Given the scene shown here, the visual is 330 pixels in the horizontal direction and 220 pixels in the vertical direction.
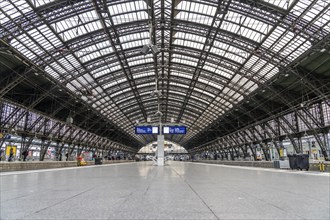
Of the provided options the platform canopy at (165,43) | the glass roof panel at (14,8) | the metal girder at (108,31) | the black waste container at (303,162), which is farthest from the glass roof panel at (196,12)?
the black waste container at (303,162)

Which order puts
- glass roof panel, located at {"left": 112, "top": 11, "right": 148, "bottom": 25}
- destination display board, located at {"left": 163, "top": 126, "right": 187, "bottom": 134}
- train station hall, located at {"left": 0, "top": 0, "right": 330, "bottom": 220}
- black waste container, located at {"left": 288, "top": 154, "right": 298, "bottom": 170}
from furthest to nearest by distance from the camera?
1. destination display board, located at {"left": 163, "top": 126, "right": 187, "bottom": 134}
2. glass roof panel, located at {"left": 112, "top": 11, "right": 148, "bottom": 25}
3. train station hall, located at {"left": 0, "top": 0, "right": 330, "bottom": 220}
4. black waste container, located at {"left": 288, "top": 154, "right": 298, "bottom": 170}

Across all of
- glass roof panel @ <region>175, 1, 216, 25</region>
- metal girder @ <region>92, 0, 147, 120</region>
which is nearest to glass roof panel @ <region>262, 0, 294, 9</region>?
glass roof panel @ <region>175, 1, 216, 25</region>

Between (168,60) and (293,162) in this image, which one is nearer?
(293,162)

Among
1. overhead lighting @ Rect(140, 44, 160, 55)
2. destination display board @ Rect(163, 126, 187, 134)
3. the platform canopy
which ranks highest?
the platform canopy

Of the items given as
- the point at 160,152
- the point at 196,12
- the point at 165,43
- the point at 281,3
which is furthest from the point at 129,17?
the point at 160,152

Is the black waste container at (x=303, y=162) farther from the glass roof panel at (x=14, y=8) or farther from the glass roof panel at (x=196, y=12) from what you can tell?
the glass roof panel at (x=14, y=8)

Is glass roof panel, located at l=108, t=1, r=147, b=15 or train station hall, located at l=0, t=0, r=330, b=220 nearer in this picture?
train station hall, located at l=0, t=0, r=330, b=220

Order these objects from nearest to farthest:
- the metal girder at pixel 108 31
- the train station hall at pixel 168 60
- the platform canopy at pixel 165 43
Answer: the train station hall at pixel 168 60 < the platform canopy at pixel 165 43 < the metal girder at pixel 108 31

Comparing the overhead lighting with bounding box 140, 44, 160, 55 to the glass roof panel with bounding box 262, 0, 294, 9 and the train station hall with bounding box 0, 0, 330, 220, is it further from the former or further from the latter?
the glass roof panel with bounding box 262, 0, 294, 9

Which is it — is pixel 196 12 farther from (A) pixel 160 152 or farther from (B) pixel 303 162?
(A) pixel 160 152

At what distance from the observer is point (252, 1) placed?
84.0ft

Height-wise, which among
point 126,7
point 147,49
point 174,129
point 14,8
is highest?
point 126,7

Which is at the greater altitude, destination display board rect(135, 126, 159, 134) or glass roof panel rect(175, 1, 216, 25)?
glass roof panel rect(175, 1, 216, 25)

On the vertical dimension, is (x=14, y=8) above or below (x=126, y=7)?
below
